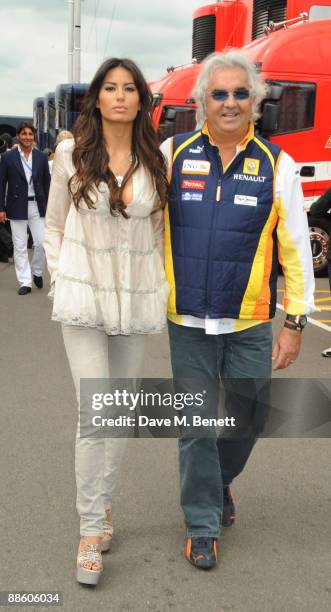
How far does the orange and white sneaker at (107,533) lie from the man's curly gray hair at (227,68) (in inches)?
63.9

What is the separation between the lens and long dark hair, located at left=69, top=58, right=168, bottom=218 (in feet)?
10.4

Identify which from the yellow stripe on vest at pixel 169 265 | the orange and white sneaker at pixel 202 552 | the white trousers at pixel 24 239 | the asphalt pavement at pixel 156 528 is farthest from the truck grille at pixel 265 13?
the orange and white sneaker at pixel 202 552

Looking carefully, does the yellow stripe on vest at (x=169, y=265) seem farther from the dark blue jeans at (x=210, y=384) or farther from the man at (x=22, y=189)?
the man at (x=22, y=189)

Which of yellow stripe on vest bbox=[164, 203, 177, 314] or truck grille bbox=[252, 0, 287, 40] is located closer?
yellow stripe on vest bbox=[164, 203, 177, 314]

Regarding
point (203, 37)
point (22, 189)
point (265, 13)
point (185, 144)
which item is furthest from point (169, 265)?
point (203, 37)

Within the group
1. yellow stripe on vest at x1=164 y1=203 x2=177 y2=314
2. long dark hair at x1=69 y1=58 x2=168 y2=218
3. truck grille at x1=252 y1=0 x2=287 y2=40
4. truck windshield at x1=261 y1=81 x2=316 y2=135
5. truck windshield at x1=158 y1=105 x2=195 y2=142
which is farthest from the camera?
truck windshield at x1=158 y1=105 x2=195 y2=142

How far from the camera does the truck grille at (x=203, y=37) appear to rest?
746 inches

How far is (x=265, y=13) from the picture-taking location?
50.4 feet

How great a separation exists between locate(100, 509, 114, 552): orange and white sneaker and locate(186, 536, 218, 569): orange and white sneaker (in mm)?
320

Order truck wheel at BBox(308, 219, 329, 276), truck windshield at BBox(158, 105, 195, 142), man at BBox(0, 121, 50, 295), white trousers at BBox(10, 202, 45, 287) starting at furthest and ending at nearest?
1. truck windshield at BBox(158, 105, 195, 142)
2. truck wheel at BBox(308, 219, 329, 276)
3. white trousers at BBox(10, 202, 45, 287)
4. man at BBox(0, 121, 50, 295)

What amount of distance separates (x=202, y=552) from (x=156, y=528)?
395 mm

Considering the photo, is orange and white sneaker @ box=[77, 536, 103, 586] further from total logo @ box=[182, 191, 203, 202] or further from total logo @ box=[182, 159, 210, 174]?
total logo @ box=[182, 159, 210, 174]

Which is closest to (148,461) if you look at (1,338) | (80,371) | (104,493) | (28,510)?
(28,510)

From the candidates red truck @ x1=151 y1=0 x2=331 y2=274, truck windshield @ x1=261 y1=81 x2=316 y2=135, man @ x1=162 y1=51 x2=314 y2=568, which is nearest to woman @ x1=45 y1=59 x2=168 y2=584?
man @ x1=162 y1=51 x2=314 y2=568
